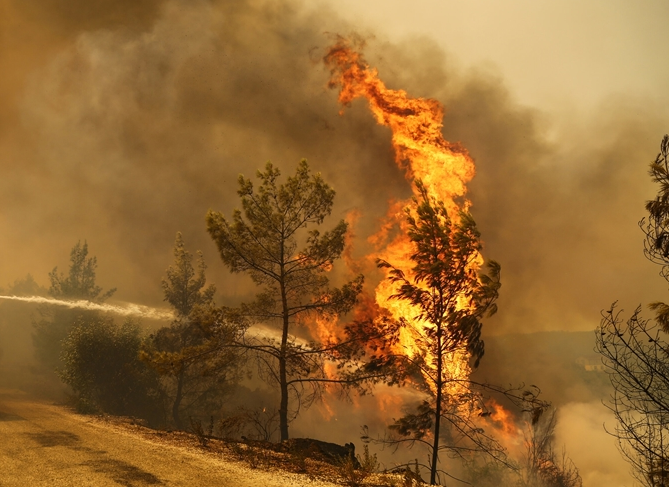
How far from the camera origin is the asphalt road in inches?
363

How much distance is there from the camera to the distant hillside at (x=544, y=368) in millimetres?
45375

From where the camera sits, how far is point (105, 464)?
34.0ft

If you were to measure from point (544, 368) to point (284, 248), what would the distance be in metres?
43.4

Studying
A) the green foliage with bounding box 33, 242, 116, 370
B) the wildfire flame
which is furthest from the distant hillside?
the green foliage with bounding box 33, 242, 116, 370

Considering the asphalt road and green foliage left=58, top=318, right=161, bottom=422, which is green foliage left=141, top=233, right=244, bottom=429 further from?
the asphalt road

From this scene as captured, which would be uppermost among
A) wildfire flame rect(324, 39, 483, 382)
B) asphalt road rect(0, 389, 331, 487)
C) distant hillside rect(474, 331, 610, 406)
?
wildfire flame rect(324, 39, 483, 382)

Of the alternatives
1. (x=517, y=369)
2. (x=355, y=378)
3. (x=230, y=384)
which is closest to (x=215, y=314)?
(x=355, y=378)

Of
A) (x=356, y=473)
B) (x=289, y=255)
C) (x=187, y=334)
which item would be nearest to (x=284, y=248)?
(x=289, y=255)

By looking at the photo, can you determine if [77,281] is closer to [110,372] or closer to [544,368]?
[110,372]

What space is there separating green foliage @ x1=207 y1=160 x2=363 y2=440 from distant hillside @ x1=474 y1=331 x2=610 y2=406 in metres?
32.8

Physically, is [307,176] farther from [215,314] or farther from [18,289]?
[18,289]

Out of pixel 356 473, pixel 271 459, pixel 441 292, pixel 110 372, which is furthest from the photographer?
pixel 110 372

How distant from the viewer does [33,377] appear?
4200 centimetres

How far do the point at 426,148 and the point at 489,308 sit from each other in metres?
17.4
